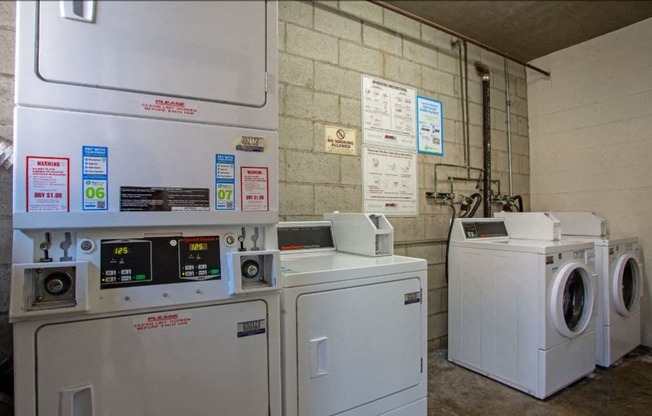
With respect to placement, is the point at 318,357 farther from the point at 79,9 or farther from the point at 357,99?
the point at 357,99

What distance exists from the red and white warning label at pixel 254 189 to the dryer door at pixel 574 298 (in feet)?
Answer: 6.02

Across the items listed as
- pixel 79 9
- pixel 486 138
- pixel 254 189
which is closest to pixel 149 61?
pixel 79 9

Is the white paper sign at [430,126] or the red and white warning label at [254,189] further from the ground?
the white paper sign at [430,126]

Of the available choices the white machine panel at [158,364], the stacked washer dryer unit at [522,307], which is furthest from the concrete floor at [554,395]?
the white machine panel at [158,364]

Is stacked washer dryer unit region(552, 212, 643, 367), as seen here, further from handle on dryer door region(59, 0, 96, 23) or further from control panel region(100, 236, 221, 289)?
handle on dryer door region(59, 0, 96, 23)

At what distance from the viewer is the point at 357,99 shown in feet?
7.47

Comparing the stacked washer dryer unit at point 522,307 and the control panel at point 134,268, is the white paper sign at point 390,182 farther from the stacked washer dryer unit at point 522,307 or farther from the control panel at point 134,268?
the control panel at point 134,268

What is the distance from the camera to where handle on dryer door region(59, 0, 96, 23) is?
1.98 feet

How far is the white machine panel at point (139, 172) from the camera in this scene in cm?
80

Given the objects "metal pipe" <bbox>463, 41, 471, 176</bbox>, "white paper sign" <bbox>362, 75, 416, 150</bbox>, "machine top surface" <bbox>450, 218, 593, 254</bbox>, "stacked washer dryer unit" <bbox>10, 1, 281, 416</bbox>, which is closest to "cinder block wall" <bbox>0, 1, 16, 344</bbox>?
"stacked washer dryer unit" <bbox>10, 1, 281, 416</bbox>

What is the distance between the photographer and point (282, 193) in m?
1.98

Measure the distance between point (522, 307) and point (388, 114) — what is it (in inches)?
60.3

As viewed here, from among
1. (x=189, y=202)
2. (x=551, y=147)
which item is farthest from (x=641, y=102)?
(x=189, y=202)

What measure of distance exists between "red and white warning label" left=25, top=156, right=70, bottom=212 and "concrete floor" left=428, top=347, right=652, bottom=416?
1.99 metres
